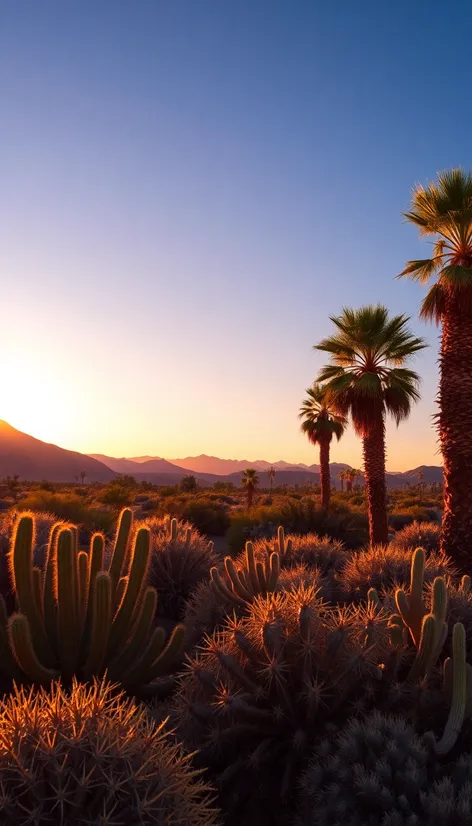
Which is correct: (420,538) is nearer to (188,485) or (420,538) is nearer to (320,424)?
(320,424)

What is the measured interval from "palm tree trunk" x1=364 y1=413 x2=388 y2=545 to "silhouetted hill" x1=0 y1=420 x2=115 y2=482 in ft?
454

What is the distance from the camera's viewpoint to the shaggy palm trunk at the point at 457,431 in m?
12.7

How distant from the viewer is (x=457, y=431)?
13211 millimetres

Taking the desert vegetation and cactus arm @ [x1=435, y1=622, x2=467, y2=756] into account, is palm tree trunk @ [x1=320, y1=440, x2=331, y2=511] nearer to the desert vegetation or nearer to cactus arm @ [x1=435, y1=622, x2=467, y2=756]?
the desert vegetation

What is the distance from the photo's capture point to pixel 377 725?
14.7 ft

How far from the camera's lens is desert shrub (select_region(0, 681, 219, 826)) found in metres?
2.91

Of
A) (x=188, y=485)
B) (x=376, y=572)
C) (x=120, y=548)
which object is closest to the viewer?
(x=120, y=548)

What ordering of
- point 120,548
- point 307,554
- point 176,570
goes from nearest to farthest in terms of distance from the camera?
1. point 120,548
2. point 176,570
3. point 307,554

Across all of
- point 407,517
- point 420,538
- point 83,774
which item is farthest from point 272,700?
point 407,517

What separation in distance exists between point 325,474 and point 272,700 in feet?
91.0

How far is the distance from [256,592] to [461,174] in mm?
11701

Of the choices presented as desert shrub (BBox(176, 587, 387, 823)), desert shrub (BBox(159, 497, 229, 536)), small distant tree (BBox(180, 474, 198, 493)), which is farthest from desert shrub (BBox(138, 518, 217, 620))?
small distant tree (BBox(180, 474, 198, 493))

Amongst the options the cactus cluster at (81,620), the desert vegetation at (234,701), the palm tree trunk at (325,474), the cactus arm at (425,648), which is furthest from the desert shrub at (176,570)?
the palm tree trunk at (325,474)

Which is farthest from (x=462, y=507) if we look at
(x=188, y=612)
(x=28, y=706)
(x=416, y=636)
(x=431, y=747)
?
(x=28, y=706)
